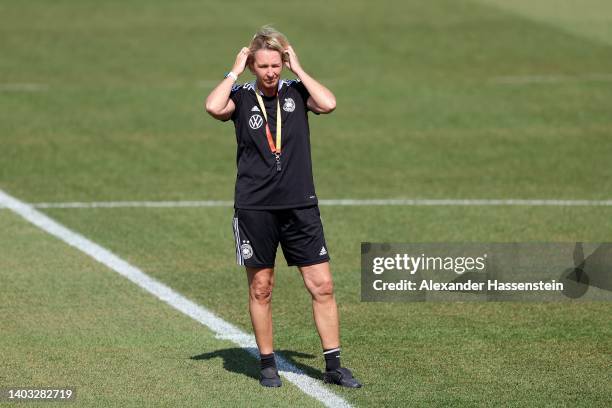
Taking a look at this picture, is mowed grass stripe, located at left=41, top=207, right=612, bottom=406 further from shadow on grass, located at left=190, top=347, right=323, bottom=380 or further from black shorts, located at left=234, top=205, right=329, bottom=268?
black shorts, located at left=234, top=205, right=329, bottom=268

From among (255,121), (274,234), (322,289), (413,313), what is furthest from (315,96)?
(413,313)

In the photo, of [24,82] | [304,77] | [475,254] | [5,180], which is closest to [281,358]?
[304,77]

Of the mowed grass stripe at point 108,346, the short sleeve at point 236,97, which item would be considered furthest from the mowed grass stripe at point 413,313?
the short sleeve at point 236,97

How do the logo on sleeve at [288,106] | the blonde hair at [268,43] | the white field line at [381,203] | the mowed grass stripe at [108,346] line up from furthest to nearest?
the white field line at [381,203]
the logo on sleeve at [288,106]
the mowed grass stripe at [108,346]
the blonde hair at [268,43]

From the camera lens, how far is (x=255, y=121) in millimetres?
9344

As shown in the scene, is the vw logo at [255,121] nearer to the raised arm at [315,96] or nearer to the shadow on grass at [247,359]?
the raised arm at [315,96]

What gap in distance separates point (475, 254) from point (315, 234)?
14.6 feet

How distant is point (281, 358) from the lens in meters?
10.2

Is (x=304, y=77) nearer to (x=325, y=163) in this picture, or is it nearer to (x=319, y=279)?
(x=319, y=279)

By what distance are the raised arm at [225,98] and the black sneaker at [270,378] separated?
1.77m

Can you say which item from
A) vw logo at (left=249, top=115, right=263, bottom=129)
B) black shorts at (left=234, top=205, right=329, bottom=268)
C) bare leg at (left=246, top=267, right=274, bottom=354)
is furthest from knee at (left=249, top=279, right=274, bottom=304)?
vw logo at (left=249, top=115, right=263, bottom=129)

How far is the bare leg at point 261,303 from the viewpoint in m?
9.53

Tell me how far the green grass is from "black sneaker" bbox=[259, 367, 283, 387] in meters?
0.11

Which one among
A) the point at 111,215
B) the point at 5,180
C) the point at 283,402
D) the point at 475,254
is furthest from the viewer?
the point at 5,180
